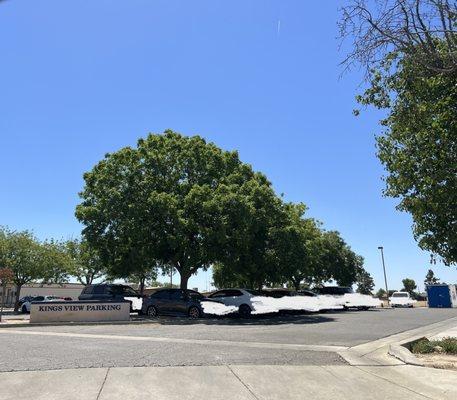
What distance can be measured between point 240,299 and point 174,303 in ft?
10.9

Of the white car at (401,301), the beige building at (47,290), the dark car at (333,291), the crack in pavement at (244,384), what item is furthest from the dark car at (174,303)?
the beige building at (47,290)

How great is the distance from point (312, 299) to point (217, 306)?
7300 millimetres

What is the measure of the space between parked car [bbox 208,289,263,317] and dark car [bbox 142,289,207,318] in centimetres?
137

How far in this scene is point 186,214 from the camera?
24.1 m

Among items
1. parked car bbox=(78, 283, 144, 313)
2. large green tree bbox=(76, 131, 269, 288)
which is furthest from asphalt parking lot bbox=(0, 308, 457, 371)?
parked car bbox=(78, 283, 144, 313)

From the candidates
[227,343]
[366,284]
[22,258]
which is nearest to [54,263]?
[22,258]

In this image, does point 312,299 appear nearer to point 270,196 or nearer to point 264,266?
Result: point 264,266

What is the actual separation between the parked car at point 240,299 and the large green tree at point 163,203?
6.39 ft

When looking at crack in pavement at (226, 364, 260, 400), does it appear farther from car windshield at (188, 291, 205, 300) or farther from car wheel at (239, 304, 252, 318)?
car wheel at (239, 304, 252, 318)

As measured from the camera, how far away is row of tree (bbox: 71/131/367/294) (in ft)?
78.1

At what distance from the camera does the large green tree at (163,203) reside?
23859mm

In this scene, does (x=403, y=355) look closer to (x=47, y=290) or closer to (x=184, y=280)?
(x=184, y=280)

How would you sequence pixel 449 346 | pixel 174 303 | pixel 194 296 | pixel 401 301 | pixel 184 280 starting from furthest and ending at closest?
pixel 401 301 < pixel 184 280 < pixel 174 303 < pixel 194 296 < pixel 449 346

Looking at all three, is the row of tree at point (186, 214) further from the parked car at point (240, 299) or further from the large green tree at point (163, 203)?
the parked car at point (240, 299)
